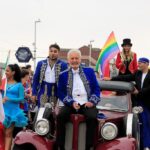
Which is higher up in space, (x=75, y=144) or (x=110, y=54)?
(x=110, y=54)

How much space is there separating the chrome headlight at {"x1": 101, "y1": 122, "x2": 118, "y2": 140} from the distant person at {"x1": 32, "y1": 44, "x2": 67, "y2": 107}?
1.50 meters

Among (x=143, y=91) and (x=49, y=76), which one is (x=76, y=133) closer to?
(x=49, y=76)

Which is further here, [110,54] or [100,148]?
[110,54]

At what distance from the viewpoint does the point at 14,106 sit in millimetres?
9117

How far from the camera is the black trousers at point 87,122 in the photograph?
800 centimetres

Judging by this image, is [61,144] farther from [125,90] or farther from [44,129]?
[125,90]

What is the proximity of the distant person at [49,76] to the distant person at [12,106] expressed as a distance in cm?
37

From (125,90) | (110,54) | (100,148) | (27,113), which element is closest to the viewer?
(100,148)

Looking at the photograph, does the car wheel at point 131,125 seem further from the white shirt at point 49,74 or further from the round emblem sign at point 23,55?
the round emblem sign at point 23,55

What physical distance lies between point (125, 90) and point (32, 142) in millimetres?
2185

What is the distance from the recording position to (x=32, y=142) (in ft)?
26.3

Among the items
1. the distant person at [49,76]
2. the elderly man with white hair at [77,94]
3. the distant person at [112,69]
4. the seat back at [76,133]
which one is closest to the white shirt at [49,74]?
the distant person at [49,76]

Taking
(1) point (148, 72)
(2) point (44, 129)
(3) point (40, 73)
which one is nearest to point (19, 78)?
(3) point (40, 73)

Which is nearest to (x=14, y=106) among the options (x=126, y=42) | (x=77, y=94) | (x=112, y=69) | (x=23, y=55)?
(x=77, y=94)
